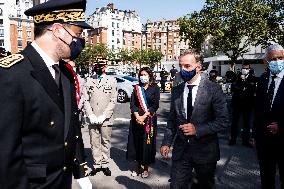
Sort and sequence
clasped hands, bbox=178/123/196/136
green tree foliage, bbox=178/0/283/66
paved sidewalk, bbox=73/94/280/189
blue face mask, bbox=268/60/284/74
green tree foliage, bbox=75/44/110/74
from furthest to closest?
1. green tree foliage, bbox=75/44/110/74
2. green tree foliage, bbox=178/0/283/66
3. paved sidewalk, bbox=73/94/280/189
4. blue face mask, bbox=268/60/284/74
5. clasped hands, bbox=178/123/196/136

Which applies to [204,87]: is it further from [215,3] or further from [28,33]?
[28,33]

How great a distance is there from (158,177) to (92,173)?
125cm

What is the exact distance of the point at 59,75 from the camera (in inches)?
94.3

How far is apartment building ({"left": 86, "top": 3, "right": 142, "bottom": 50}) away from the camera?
122 meters

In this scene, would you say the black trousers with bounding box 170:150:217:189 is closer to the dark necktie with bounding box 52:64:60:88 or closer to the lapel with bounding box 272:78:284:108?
the lapel with bounding box 272:78:284:108

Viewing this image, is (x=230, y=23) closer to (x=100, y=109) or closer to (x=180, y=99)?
(x=100, y=109)

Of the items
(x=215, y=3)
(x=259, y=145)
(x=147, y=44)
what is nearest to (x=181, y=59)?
(x=259, y=145)

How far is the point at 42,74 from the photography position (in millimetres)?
2146

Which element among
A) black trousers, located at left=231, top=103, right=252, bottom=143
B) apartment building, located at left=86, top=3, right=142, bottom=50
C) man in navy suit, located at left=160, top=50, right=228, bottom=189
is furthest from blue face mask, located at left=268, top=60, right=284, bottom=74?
apartment building, located at left=86, top=3, right=142, bottom=50

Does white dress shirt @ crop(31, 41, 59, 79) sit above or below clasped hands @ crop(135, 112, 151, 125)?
above

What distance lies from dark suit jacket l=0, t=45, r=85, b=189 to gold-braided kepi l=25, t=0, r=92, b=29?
0.27m

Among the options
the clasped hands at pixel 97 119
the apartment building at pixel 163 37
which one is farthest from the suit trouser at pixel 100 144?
the apartment building at pixel 163 37

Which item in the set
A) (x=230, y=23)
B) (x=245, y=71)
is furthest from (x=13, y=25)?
(x=245, y=71)

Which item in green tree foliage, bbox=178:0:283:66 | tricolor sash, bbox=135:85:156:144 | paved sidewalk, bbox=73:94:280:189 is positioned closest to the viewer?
paved sidewalk, bbox=73:94:280:189
